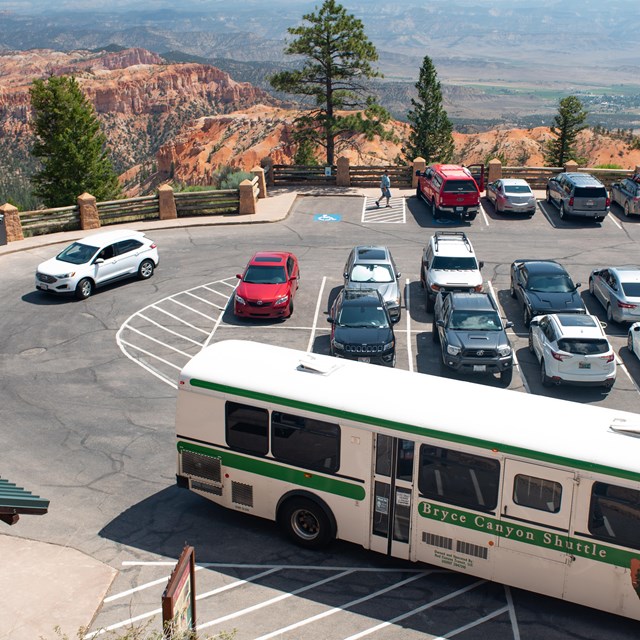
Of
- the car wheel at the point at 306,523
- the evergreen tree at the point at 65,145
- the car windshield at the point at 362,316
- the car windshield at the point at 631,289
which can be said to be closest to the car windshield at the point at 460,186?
the car windshield at the point at 631,289

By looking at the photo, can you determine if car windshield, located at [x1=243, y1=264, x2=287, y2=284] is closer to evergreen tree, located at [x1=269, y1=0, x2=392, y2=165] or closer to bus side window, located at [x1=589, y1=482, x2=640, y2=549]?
bus side window, located at [x1=589, y1=482, x2=640, y2=549]

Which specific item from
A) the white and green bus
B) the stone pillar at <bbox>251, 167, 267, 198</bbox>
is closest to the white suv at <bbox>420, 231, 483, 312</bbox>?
the white and green bus

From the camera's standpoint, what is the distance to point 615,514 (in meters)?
12.3

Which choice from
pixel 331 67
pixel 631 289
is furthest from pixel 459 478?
pixel 331 67

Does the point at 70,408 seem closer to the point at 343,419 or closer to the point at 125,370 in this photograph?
the point at 125,370

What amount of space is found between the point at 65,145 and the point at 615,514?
40.5 meters

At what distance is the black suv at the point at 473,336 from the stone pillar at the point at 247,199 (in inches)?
663

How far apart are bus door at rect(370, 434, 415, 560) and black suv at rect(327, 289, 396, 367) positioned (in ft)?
28.0

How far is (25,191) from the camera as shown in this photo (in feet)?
295

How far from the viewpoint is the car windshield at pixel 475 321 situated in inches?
900

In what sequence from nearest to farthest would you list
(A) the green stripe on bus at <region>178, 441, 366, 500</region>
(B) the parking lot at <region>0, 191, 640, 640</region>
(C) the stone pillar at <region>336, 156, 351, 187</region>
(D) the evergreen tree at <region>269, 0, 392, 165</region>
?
(B) the parking lot at <region>0, 191, 640, 640</region>
(A) the green stripe on bus at <region>178, 441, 366, 500</region>
(C) the stone pillar at <region>336, 156, 351, 187</region>
(D) the evergreen tree at <region>269, 0, 392, 165</region>

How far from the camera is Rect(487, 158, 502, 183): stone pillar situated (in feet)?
142

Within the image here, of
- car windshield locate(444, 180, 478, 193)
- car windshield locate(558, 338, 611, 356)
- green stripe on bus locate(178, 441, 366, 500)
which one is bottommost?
car windshield locate(558, 338, 611, 356)

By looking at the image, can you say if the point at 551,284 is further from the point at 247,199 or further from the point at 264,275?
the point at 247,199
